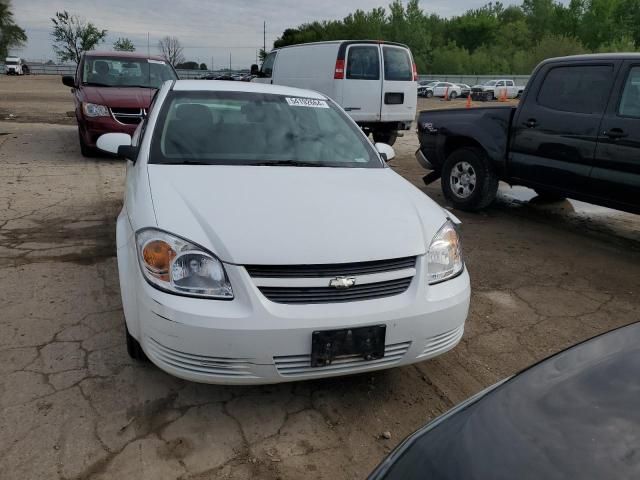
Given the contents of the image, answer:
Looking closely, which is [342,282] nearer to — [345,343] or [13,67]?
[345,343]

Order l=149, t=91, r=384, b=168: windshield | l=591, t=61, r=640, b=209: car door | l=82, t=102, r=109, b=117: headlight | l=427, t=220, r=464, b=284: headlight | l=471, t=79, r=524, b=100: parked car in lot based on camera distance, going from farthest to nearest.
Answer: l=471, t=79, r=524, b=100: parked car in lot, l=82, t=102, r=109, b=117: headlight, l=591, t=61, r=640, b=209: car door, l=149, t=91, r=384, b=168: windshield, l=427, t=220, r=464, b=284: headlight

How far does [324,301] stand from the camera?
7.84ft

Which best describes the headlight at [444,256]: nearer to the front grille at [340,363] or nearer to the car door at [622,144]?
the front grille at [340,363]

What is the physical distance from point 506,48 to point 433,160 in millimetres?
78174

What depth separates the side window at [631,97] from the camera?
4836mm

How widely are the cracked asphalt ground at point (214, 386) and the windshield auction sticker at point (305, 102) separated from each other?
6.31ft

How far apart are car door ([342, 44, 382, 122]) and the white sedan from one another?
321 inches

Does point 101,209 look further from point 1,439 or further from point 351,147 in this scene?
point 1,439

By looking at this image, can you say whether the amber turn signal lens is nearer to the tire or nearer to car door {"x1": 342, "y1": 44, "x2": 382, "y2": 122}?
the tire

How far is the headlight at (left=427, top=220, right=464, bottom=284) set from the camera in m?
2.71

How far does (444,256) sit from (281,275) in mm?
923

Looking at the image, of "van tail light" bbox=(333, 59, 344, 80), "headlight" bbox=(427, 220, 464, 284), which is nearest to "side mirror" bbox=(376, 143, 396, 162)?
"headlight" bbox=(427, 220, 464, 284)

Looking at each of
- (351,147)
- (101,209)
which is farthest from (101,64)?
(351,147)

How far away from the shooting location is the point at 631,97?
16.0 ft
